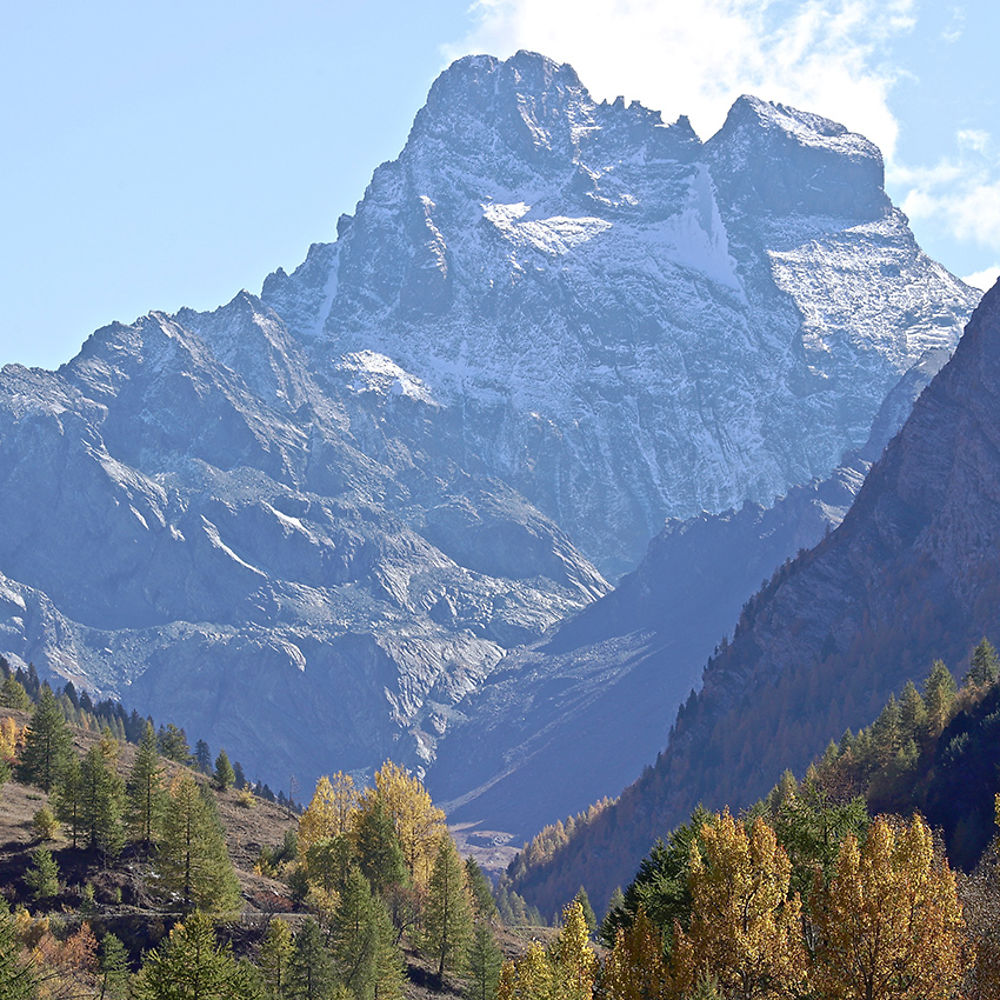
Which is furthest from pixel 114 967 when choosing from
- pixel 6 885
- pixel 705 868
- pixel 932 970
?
pixel 932 970

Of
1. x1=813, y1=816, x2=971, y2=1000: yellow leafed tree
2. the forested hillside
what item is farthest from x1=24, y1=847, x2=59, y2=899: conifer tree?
x1=813, y1=816, x2=971, y2=1000: yellow leafed tree

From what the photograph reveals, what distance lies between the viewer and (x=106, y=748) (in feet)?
503

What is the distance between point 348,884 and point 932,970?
6393 centimetres

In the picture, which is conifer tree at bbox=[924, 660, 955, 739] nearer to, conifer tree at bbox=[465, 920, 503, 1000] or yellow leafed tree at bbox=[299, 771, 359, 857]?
yellow leafed tree at bbox=[299, 771, 359, 857]

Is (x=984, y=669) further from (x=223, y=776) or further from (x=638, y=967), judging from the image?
(x=638, y=967)

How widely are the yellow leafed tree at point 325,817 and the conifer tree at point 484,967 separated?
23318 mm

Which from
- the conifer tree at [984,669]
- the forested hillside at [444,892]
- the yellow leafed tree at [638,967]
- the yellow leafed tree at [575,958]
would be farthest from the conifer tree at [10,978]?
the conifer tree at [984,669]

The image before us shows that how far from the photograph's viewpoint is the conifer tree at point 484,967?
115m

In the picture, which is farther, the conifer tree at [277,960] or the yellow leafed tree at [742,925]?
the conifer tree at [277,960]

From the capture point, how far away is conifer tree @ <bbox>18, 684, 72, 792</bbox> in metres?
145

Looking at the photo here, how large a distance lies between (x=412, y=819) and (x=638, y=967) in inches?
3199

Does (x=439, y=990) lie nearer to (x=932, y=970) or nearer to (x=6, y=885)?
(x=6, y=885)

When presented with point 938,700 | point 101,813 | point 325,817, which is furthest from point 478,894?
point 938,700

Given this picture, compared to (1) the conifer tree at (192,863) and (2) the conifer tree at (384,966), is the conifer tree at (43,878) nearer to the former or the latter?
(1) the conifer tree at (192,863)
